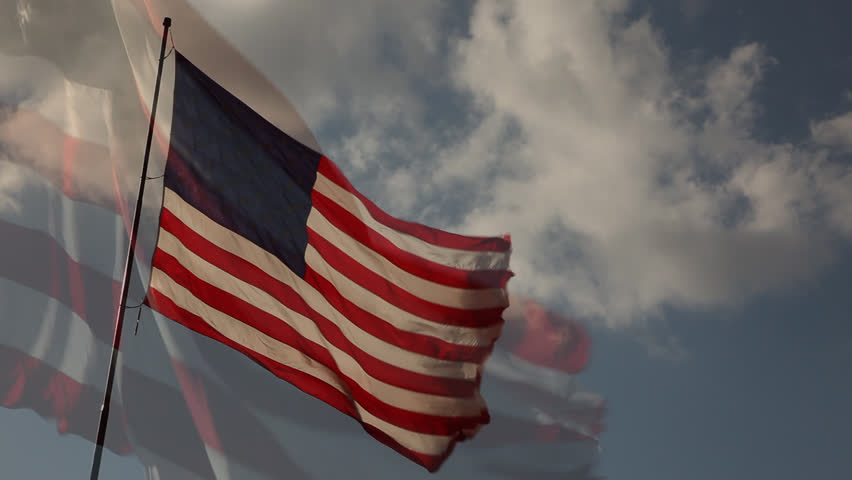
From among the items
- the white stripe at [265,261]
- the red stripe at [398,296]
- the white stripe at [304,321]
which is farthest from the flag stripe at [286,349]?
the red stripe at [398,296]

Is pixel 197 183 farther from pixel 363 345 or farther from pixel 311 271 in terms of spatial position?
pixel 363 345

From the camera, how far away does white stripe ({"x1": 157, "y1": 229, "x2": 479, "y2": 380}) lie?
1106 cm

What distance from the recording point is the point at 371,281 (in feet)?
43.3

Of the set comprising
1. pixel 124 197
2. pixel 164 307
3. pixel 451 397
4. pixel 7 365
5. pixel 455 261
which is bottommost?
pixel 7 365

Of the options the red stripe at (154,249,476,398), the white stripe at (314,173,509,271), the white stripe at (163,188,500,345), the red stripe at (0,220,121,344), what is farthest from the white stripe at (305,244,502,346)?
the red stripe at (0,220,121,344)

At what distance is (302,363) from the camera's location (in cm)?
1161

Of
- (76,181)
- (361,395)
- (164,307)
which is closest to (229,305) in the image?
(164,307)

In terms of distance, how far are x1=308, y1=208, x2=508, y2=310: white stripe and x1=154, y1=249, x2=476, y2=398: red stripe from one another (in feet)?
3.99

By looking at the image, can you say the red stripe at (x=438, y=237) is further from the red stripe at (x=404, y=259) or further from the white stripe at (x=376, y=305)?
the white stripe at (x=376, y=305)

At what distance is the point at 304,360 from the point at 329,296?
1249mm

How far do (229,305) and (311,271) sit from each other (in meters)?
1.54

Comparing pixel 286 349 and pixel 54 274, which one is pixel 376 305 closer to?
pixel 286 349

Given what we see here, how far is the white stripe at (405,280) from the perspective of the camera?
1287 cm

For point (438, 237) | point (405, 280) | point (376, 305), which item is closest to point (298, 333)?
point (376, 305)
